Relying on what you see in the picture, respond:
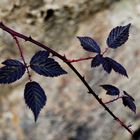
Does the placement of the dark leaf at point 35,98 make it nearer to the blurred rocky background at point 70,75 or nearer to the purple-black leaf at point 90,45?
the purple-black leaf at point 90,45

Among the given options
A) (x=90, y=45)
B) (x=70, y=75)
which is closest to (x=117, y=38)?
(x=90, y=45)

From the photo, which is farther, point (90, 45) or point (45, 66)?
point (90, 45)

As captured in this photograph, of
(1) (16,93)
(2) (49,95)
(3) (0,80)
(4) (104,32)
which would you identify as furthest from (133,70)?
(3) (0,80)

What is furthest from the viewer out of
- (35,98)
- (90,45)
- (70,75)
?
(70,75)

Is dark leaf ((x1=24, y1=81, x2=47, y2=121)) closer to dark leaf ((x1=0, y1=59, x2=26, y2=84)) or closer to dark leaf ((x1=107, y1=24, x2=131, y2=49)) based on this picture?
dark leaf ((x1=0, y1=59, x2=26, y2=84))

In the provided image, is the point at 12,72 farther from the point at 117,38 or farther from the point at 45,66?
the point at 117,38

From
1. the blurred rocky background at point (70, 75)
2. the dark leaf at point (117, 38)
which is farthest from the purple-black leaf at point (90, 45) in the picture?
the blurred rocky background at point (70, 75)

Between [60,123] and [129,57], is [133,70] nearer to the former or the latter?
[129,57]
